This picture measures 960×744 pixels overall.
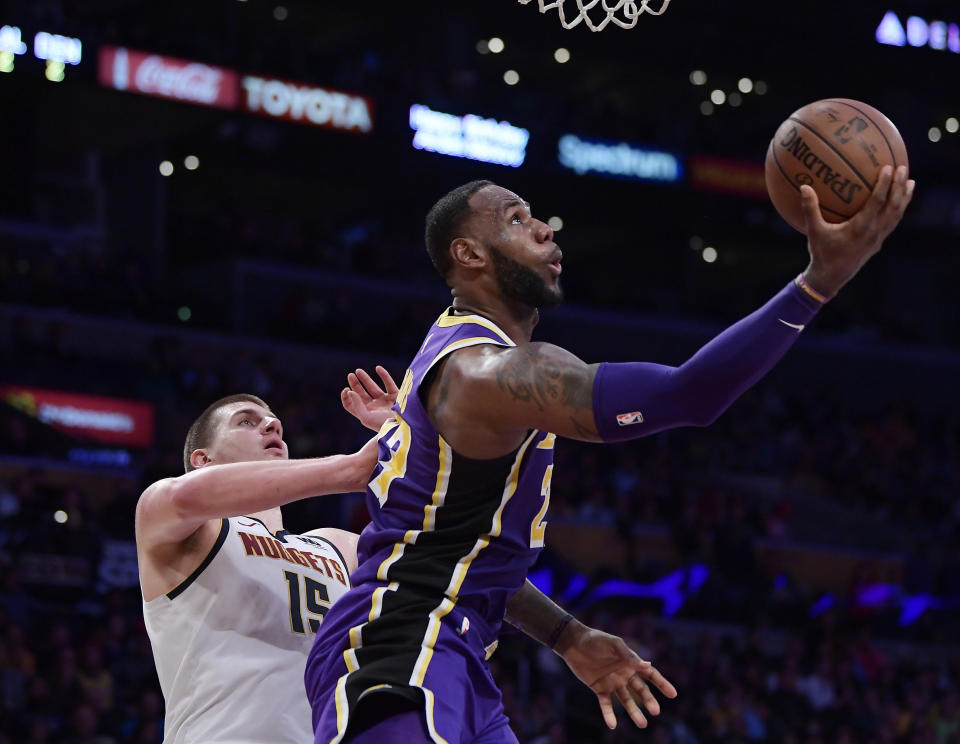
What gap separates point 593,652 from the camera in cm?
442

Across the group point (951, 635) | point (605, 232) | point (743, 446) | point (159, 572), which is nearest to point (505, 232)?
point (159, 572)

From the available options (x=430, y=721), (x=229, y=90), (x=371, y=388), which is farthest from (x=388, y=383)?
(x=229, y=90)

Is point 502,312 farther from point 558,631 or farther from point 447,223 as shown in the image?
point 558,631

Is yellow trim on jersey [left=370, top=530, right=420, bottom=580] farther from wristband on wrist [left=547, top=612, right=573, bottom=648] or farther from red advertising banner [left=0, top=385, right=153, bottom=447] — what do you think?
red advertising banner [left=0, top=385, right=153, bottom=447]

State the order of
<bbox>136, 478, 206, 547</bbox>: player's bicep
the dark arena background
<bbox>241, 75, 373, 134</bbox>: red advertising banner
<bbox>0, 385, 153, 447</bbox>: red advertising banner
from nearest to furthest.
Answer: <bbox>136, 478, 206, 547</bbox>: player's bicep
the dark arena background
<bbox>0, 385, 153, 447</bbox>: red advertising banner
<bbox>241, 75, 373, 134</bbox>: red advertising banner

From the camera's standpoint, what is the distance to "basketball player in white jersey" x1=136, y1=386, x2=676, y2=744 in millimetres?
4438

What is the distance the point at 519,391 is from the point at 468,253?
2.20 feet

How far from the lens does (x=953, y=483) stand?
22.1 metres

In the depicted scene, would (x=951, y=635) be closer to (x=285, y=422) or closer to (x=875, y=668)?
(x=875, y=668)

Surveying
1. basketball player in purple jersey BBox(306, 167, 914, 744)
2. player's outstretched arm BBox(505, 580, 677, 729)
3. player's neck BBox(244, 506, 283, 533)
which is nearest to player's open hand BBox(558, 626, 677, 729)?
player's outstretched arm BBox(505, 580, 677, 729)

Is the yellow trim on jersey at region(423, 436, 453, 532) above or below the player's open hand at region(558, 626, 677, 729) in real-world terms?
Answer: above

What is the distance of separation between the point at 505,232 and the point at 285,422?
42.7 ft

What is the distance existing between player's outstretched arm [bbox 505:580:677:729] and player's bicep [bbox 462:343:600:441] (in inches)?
39.1

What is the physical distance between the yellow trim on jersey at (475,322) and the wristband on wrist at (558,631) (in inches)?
39.6
